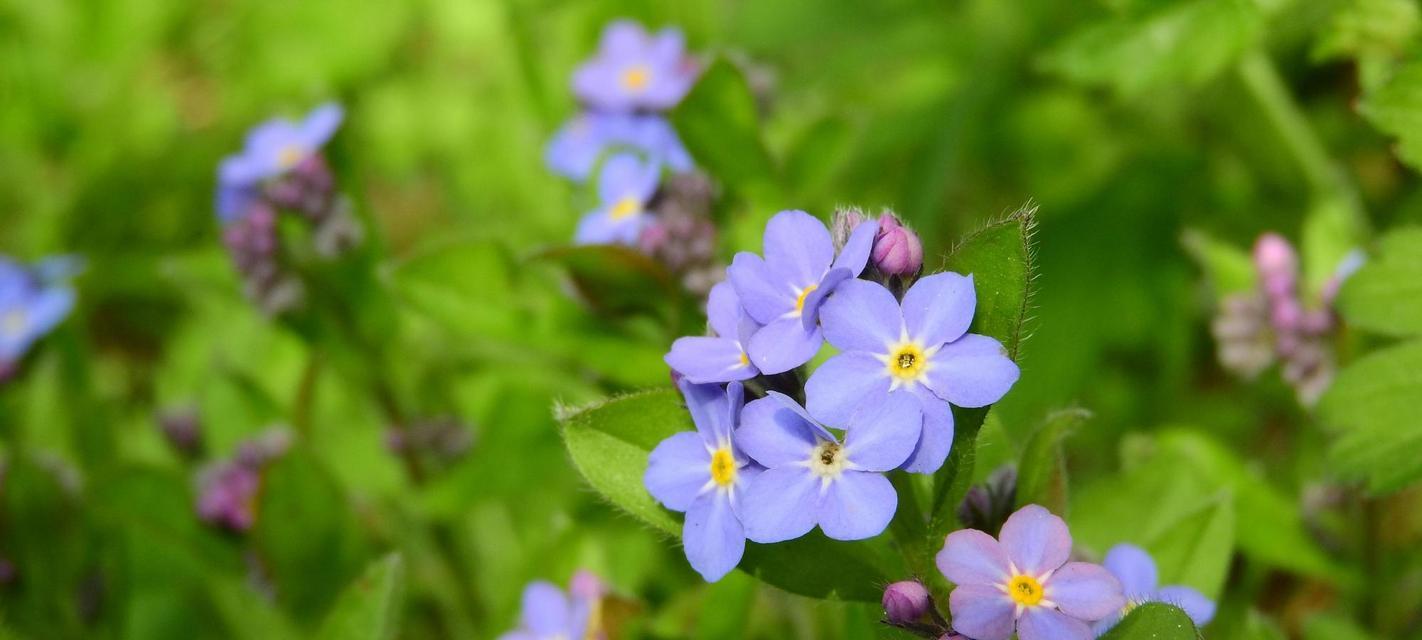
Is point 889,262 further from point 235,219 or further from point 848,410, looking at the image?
point 235,219

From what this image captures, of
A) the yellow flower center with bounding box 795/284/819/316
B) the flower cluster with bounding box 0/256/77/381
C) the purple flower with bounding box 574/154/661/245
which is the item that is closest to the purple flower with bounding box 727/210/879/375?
the yellow flower center with bounding box 795/284/819/316

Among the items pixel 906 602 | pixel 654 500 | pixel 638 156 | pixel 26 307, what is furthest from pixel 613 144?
pixel 26 307

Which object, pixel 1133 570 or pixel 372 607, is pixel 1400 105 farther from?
pixel 372 607

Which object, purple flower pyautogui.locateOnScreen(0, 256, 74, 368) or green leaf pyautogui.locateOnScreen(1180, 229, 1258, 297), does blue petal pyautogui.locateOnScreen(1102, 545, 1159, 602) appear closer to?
green leaf pyautogui.locateOnScreen(1180, 229, 1258, 297)

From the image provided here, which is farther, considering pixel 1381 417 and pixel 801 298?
pixel 1381 417

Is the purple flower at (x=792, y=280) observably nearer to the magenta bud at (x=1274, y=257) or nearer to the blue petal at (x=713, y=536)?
the blue petal at (x=713, y=536)

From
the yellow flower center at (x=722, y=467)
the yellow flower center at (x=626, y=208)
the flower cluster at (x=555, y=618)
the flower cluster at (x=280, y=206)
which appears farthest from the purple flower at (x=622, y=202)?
the yellow flower center at (x=722, y=467)

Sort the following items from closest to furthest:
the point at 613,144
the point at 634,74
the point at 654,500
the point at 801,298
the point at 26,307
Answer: the point at 801,298, the point at 654,500, the point at 613,144, the point at 634,74, the point at 26,307

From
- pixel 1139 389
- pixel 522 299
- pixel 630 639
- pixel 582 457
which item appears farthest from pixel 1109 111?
pixel 582 457
